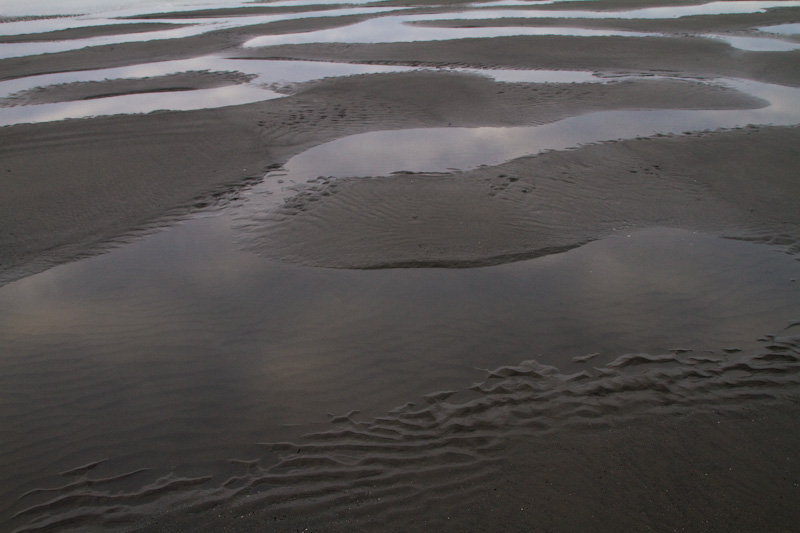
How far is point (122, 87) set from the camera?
18.7m

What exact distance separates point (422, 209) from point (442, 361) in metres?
3.80

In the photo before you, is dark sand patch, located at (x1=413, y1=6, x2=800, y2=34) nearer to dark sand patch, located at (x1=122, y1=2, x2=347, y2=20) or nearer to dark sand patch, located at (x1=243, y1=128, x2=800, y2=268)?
dark sand patch, located at (x1=122, y1=2, x2=347, y2=20)

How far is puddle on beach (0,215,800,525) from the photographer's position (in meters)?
5.14

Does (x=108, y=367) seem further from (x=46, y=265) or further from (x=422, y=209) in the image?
(x=422, y=209)

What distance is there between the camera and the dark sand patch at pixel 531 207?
8.04 metres

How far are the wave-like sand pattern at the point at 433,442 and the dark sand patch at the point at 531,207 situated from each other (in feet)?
8.90

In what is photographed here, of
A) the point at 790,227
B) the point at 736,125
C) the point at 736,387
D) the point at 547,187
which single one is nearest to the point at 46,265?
the point at 547,187

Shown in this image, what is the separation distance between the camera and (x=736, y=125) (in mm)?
12766

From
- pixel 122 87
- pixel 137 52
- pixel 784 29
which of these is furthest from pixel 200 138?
pixel 784 29

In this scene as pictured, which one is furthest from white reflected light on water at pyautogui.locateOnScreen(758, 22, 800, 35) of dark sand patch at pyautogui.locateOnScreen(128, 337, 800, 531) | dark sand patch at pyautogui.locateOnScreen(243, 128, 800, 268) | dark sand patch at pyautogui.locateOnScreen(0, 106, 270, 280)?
dark sand patch at pyautogui.locateOnScreen(128, 337, 800, 531)

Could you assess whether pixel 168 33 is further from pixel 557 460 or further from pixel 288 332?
pixel 557 460

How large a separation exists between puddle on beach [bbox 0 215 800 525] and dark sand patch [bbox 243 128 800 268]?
1.45ft

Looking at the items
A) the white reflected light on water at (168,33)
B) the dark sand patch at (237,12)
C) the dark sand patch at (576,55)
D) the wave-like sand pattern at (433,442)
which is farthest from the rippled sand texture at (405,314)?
the dark sand patch at (237,12)

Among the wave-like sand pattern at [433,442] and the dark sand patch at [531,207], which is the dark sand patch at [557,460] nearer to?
the wave-like sand pattern at [433,442]
